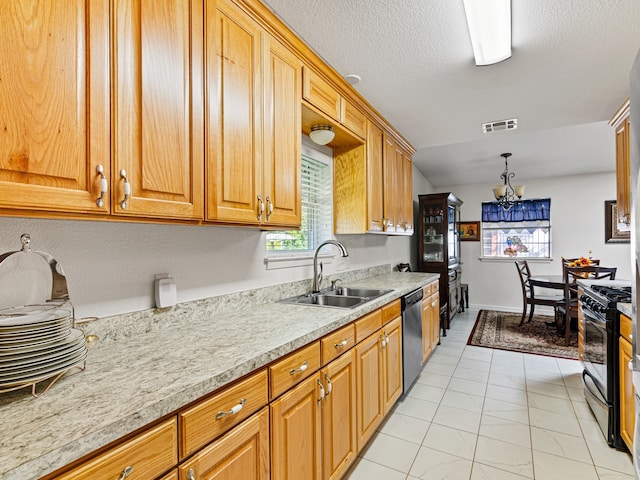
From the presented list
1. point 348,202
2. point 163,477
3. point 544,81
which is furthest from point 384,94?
point 163,477

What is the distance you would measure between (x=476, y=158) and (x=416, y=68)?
3184 millimetres

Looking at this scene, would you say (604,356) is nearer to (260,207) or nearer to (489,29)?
(489,29)

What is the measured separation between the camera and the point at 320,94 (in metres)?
2.10

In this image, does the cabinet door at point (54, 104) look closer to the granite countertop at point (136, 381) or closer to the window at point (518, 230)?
the granite countertop at point (136, 381)

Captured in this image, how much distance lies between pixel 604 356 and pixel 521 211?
14.7ft

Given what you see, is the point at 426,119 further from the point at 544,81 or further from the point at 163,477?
the point at 163,477

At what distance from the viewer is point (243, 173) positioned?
148 centimetres

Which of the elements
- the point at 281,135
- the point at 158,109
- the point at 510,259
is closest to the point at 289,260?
the point at 281,135

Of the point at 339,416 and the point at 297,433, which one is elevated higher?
the point at 297,433

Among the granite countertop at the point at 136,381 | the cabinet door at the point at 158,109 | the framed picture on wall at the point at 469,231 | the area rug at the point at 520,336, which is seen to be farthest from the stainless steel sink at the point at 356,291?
the framed picture on wall at the point at 469,231

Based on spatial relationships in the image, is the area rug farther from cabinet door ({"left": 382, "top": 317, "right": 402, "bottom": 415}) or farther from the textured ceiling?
the textured ceiling

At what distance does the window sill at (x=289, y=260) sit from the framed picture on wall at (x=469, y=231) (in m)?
4.56

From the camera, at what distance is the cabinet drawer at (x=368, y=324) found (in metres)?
1.84

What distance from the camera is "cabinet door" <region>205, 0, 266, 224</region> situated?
1336 millimetres
